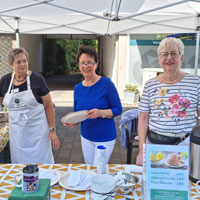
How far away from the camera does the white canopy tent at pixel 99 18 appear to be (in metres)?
3.30

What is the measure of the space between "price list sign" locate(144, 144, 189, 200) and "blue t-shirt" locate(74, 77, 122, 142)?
953mm

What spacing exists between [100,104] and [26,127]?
0.80 meters

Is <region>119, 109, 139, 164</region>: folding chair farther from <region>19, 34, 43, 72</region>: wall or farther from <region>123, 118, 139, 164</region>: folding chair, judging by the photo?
<region>19, 34, 43, 72</region>: wall

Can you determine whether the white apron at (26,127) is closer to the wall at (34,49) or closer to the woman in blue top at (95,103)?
the woman in blue top at (95,103)

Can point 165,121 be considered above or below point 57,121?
above

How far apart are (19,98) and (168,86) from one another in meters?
1.37

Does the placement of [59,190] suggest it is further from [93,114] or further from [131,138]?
[131,138]

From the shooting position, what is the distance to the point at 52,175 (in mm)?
1519

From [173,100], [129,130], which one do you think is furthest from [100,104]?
[129,130]

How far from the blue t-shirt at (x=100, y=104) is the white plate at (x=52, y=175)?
634 mm

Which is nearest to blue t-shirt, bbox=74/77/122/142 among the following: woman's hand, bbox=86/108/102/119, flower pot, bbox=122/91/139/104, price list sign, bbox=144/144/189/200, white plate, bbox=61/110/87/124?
woman's hand, bbox=86/108/102/119

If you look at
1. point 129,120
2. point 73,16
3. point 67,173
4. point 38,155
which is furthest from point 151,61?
point 67,173

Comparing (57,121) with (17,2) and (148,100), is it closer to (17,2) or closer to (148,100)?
(17,2)

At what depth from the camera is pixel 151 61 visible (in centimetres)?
861
